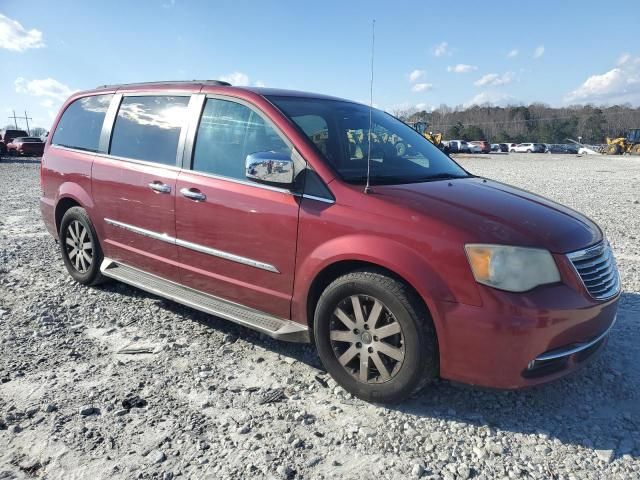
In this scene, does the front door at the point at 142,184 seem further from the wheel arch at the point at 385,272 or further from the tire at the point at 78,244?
the wheel arch at the point at 385,272

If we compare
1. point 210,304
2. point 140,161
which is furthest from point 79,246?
point 210,304

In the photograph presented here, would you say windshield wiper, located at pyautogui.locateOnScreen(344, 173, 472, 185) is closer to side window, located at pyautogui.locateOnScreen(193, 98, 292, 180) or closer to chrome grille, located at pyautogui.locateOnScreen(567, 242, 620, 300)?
side window, located at pyautogui.locateOnScreen(193, 98, 292, 180)

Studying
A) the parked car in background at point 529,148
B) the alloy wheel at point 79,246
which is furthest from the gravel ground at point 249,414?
the parked car in background at point 529,148

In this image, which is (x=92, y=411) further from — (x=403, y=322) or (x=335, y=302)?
(x=403, y=322)

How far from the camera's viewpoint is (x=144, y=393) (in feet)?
9.93

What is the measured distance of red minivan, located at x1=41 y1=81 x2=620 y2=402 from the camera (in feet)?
8.60

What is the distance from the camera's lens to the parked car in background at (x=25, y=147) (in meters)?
31.8

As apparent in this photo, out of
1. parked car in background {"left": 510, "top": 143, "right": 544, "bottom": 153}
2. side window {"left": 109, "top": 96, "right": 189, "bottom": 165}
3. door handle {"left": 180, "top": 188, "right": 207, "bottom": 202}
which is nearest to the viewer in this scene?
door handle {"left": 180, "top": 188, "right": 207, "bottom": 202}

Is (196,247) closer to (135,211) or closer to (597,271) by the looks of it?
(135,211)

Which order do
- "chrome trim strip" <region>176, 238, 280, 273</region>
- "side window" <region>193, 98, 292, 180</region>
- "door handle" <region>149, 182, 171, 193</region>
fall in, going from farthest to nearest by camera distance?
1. "door handle" <region>149, 182, 171, 193</region>
2. "side window" <region>193, 98, 292, 180</region>
3. "chrome trim strip" <region>176, 238, 280, 273</region>

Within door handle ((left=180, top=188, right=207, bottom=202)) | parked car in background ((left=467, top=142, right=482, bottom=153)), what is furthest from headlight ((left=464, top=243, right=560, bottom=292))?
parked car in background ((left=467, top=142, right=482, bottom=153))

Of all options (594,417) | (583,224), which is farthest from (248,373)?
(583,224)

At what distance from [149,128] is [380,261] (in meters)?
2.50

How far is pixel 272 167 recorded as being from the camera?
10.0 ft
